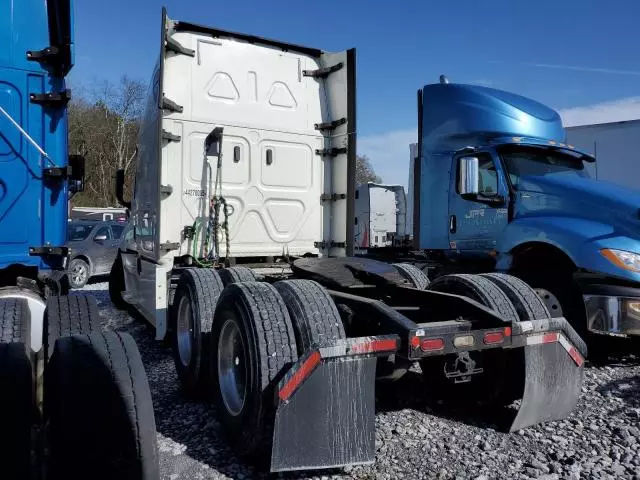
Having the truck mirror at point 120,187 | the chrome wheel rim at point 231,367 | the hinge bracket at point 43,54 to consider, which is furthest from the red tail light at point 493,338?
the truck mirror at point 120,187

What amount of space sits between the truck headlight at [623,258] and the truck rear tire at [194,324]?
141 inches

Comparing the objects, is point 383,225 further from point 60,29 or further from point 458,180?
point 60,29

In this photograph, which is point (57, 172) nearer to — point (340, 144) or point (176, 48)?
point (176, 48)

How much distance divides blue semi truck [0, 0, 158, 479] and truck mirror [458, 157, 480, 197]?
431 centimetres

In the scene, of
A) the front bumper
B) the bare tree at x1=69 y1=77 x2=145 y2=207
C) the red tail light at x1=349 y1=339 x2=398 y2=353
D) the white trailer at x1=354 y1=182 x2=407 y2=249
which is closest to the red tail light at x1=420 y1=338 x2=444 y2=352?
the red tail light at x1=349 y1=339 x2=398 y2=353

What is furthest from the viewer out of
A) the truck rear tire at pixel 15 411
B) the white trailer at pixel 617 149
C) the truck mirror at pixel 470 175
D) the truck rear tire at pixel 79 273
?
the truck rear tire at pixel 79 273

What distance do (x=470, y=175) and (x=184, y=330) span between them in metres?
3.77

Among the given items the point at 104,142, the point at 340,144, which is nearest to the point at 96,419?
the point at 340,144

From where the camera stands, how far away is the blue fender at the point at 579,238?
5.11 meters

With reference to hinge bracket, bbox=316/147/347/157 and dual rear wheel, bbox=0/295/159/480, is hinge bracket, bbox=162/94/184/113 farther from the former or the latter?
dual rear wheel, bbox=0/295/159/480

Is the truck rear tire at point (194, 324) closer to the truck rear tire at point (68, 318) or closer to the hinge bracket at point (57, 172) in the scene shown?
the truck rear tire at point (68, 318)

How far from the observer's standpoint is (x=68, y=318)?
3.17 m

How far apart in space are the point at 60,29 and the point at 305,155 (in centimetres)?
326

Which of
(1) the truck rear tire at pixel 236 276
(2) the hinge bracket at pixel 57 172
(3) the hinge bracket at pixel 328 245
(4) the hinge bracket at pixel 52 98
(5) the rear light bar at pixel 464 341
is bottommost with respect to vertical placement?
(5) the rear light bar at pixel 464 341
